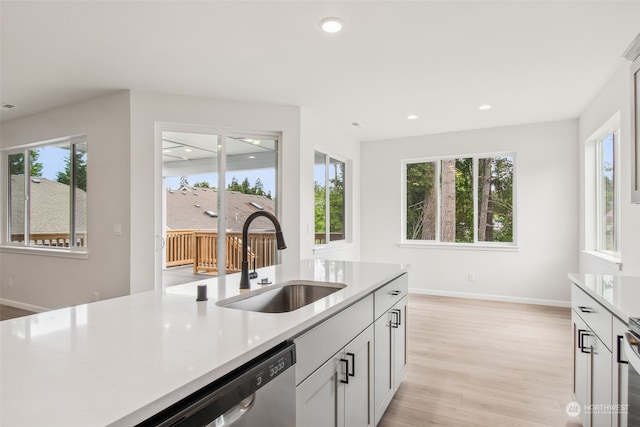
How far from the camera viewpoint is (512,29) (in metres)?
2.51

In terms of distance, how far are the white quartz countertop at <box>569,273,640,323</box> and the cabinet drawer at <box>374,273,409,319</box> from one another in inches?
39.3

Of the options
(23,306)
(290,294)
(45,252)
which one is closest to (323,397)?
(290,294)

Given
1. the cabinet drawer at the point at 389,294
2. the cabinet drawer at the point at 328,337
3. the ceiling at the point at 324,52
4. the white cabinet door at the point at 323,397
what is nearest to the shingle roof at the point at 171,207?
the ceiling at the point at 324,52

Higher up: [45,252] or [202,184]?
[202,184]

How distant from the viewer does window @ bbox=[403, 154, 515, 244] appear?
5355mm

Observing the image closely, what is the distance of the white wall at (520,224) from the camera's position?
4879 millimetres

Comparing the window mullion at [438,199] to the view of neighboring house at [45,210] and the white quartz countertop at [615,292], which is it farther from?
the view of neighboring house at [45,210]

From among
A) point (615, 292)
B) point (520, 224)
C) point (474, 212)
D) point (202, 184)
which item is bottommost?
point (615, 292)

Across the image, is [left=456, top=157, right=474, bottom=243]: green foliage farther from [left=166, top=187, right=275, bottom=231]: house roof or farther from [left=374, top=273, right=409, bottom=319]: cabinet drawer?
[left=374, top=273, right=409, bottom=319]: cabinet drawer

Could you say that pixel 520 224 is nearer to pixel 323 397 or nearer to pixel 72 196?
pixel 323 397

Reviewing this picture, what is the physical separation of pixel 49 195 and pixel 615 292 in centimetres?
614

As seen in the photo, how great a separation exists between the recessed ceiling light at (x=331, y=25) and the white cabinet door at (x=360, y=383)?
200 centimetres

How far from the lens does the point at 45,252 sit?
4.61m

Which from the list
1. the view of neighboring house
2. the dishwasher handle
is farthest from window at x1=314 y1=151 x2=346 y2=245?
the dishwasher handle
